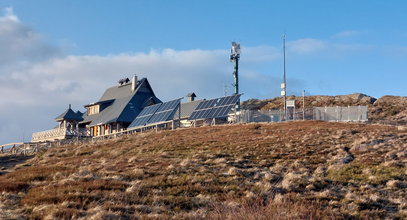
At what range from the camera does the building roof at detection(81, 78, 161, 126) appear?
2440 inches

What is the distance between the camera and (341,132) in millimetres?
37906

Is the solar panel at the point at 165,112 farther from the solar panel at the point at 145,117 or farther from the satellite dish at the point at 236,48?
the satellite dish at the point at 236,48

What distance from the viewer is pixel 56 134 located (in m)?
59.8

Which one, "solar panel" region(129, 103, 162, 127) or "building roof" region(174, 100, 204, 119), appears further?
"building roof" region(174, 100, 204, 119)

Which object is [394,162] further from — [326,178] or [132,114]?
[132,114]

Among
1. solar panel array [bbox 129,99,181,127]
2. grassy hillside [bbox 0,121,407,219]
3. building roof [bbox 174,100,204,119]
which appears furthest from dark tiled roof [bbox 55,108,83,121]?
grassy hillside [bbox 0,121,407,219]

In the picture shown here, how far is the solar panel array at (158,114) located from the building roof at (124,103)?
5.54 metres

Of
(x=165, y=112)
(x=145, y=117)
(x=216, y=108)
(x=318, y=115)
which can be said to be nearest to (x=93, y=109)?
(x=145, y=117)

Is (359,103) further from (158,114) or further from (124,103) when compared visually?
(158,114)

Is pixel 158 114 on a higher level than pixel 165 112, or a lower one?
lower

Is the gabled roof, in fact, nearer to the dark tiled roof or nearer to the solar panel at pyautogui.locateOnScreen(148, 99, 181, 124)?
the dark tiled roof

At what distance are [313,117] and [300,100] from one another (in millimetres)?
39538

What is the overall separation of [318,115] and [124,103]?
26.9 meters

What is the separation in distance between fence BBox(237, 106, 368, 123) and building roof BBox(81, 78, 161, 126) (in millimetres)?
16393
